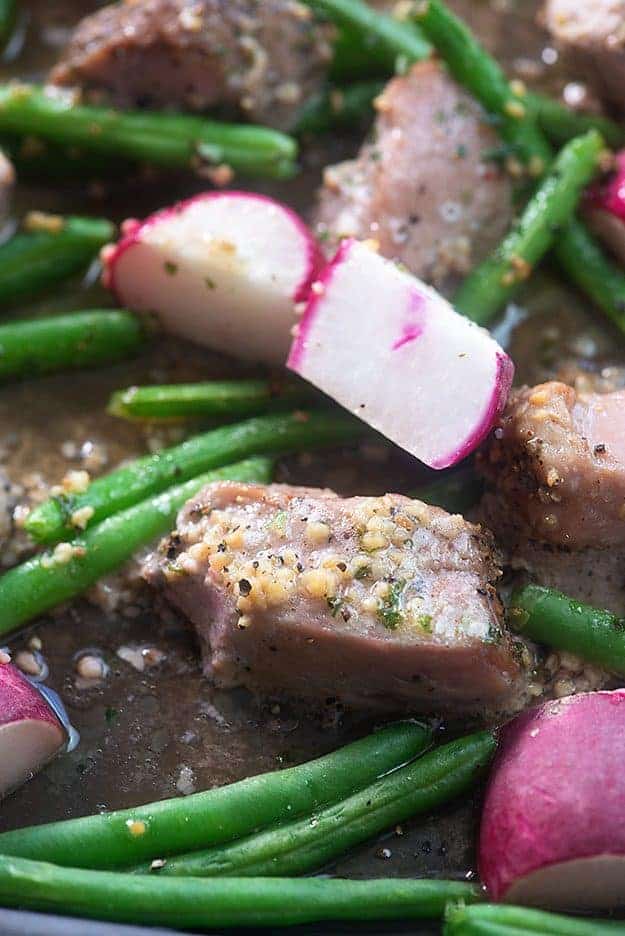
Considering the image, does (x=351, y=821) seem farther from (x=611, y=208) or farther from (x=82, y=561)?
(x=611, y=208)

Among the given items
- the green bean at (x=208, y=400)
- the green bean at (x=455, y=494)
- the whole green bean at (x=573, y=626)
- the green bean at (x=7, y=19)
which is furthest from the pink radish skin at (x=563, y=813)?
the green bean at (x=7, y=19)

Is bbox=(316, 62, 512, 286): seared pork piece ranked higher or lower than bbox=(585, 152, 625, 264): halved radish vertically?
lower

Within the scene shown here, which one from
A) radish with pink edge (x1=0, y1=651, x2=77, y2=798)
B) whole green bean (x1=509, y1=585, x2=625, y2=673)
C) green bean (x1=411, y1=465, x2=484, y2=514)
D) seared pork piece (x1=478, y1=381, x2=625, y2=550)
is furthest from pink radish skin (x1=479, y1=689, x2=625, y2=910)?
radish with pink edge (x1=0, y1=651, x2=77, y2=798)

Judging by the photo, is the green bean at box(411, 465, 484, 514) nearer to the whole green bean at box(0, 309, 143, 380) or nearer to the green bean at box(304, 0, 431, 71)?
the whole green bean at box(0, 309, 143, 380)

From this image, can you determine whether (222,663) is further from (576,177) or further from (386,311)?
(576,177)

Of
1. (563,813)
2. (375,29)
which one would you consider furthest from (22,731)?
(375,29)

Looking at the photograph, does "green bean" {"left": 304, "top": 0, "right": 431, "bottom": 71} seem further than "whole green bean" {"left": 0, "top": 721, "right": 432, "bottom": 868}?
Yes
